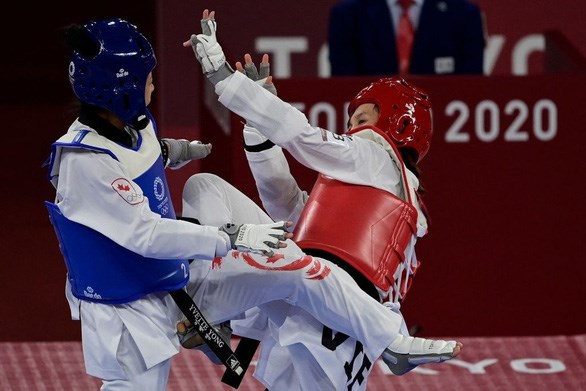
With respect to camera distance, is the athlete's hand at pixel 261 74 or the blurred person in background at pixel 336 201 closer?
the blurred person in background at pixel 336 201

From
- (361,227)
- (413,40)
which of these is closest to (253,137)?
(361,227)

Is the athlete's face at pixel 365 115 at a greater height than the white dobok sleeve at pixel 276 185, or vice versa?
the athlete's face at pixel 365 115

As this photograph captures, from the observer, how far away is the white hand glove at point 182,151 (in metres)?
5.54

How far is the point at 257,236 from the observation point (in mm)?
5074

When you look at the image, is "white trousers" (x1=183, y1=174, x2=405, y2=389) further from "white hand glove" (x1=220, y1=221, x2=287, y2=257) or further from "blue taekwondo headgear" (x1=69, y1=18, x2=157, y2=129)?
"blue taekwondo headgear" (x1=69, y1=18, x2=157, y2=129)

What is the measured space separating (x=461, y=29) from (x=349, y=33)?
64cm

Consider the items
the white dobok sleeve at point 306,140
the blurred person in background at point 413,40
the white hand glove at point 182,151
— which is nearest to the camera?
the white dobok sleeve at point 306,140

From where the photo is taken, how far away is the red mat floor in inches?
278

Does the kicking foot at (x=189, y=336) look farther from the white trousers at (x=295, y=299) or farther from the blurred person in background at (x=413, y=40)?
the blurred person in background at (x=413, y=40)

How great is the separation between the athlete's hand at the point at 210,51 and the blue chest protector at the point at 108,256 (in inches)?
13.6

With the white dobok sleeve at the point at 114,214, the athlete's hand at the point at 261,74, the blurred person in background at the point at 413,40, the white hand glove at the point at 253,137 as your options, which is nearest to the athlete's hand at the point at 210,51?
the athlete's hand at the point at 261,74

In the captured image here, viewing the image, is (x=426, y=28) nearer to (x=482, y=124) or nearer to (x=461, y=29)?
(x=461, y=29)

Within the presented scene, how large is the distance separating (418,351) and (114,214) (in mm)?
1232

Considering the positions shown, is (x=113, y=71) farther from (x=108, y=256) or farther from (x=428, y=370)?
(x=428, y=370)
